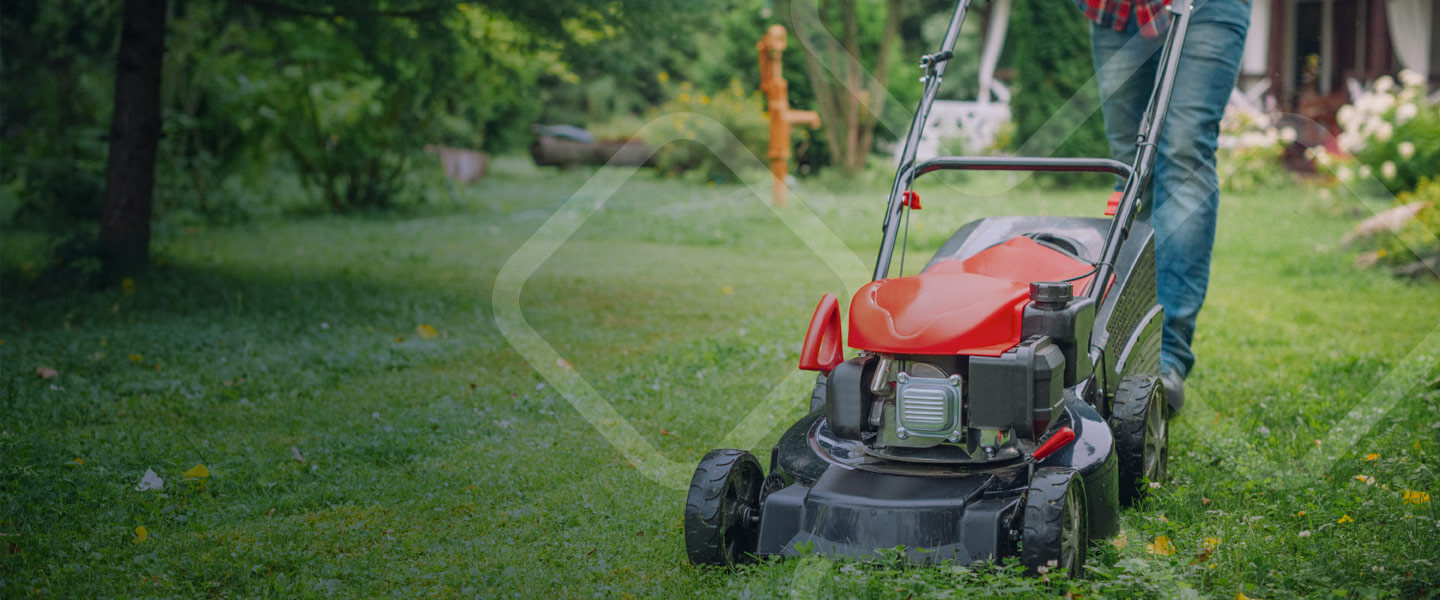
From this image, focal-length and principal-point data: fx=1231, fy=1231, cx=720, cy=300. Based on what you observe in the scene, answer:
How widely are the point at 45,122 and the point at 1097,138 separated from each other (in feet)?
35.7

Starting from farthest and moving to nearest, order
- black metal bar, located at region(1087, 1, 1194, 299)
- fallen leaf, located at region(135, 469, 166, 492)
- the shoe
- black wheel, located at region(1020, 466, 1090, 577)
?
1. the shoe
2. fallen leaf, located at region(135, 469, 166, 492)
3. black metal bar, located at region(1087, 1, 1194, 299)
4. black wheel, located at region(1020, 466, 1090, 577)

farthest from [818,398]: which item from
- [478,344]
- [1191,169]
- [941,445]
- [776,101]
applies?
[776,101]

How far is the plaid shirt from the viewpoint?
383cm

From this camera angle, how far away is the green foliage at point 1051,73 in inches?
564

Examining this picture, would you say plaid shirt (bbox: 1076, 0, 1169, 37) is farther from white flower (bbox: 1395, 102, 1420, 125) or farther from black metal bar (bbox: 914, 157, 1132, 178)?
white flower (bbox: 1395, 102, 1420, 125)

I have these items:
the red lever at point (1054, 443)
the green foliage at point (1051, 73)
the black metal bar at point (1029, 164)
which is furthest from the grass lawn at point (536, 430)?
the green foliage at point (1051, 73)

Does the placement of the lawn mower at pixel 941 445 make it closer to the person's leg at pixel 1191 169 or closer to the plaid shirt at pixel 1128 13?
the person's leg at pixel 1191 169

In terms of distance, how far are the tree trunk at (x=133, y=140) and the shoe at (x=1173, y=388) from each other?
5229mm

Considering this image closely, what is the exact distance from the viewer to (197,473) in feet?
11.1

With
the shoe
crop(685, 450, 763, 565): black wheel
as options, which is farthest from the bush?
crop(685, 450, 763, 565): black wheel

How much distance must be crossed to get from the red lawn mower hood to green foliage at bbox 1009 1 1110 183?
1219 centimetres

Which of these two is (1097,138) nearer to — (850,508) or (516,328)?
(516,328)

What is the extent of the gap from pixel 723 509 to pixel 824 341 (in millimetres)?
424

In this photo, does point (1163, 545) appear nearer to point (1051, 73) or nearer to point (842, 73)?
point (1051, 73)
